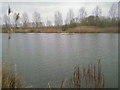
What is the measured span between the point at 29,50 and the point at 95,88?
5.35 ft

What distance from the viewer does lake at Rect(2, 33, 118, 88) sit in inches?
77.8

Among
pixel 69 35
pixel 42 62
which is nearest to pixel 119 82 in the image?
pixel 42 62

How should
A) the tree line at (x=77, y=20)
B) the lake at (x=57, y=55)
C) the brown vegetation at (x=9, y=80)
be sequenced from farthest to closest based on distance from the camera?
the tree line at (x=77, y=20), the lake at (x=57, y=55), the brown vegetation at (x=9, y=80)

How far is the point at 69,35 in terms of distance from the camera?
3.21 meters

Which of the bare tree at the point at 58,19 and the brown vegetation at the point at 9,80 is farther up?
the bare tree at the point at 58,19

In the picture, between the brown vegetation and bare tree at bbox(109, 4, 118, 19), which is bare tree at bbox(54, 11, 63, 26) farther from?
the brown vegetation

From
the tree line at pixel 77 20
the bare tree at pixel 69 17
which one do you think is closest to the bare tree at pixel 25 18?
the tree line at pixel 77 20

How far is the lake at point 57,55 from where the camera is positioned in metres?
Answer: 1.98

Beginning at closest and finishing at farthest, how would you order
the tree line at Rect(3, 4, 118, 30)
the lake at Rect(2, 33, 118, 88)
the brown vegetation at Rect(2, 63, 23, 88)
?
the brown vegetation at Rect(2, 63, 23, 88), the lake at Rect(2, 33, 118, 88), the tree line at Rect(3, 4, 118, 30)

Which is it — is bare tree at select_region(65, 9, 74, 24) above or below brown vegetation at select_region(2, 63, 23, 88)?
above

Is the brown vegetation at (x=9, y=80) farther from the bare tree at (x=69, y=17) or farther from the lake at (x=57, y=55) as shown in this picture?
the bare tree at (x=69, y=17)

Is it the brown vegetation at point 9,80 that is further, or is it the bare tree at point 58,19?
the bare tree at point 58,19

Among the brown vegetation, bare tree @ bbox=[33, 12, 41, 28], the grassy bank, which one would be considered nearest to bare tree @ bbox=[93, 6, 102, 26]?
bare tree @ bbox=[33, 12, 41, 28]

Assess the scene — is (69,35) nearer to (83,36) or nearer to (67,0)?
(83,36)
